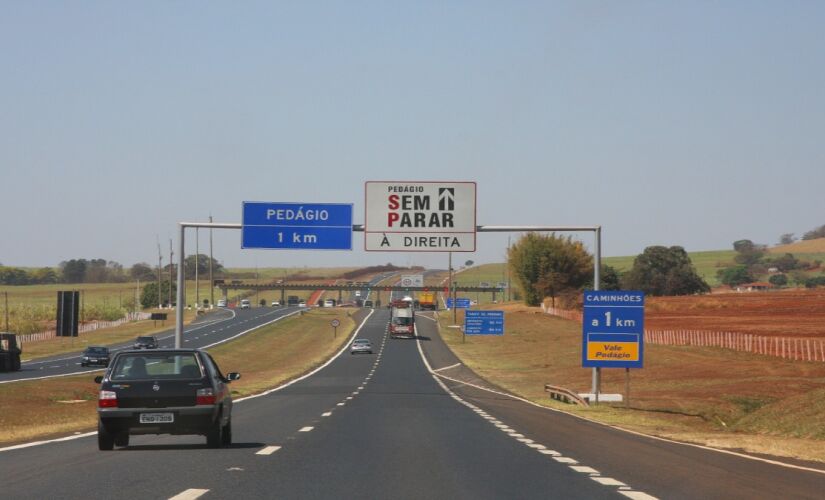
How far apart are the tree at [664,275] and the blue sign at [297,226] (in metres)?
132

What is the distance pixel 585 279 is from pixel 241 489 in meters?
141

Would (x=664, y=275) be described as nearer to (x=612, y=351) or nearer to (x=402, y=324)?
(x=402, y=324)

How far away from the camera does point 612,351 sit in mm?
39500

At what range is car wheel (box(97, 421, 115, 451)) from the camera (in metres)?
18.1

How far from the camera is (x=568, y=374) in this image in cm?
7162

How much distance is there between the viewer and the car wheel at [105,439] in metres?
18.1

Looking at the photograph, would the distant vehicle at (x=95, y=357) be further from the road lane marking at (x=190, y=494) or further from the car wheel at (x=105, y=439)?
the road lane marking at (x=190, y=494)

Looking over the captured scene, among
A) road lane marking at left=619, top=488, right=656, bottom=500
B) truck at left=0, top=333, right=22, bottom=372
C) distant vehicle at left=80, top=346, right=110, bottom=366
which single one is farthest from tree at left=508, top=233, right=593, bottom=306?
road lane marking at left=619, top=488, right=656, bottom=500

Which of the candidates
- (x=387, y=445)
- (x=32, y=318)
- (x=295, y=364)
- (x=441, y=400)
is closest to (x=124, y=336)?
(x=32, y=318)

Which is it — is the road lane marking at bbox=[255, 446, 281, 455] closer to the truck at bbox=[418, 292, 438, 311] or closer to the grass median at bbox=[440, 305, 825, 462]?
the grass median at bbox=[440, 305, 825, 462]

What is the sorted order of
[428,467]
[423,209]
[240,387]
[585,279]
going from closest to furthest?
[428,467], [423,209], [240,387], [585,279]

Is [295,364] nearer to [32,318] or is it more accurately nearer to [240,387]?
[240,387]

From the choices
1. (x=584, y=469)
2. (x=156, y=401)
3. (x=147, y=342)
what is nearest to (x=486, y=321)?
(x=147, y=342)

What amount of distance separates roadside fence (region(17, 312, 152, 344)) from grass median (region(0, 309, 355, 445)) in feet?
67.4
